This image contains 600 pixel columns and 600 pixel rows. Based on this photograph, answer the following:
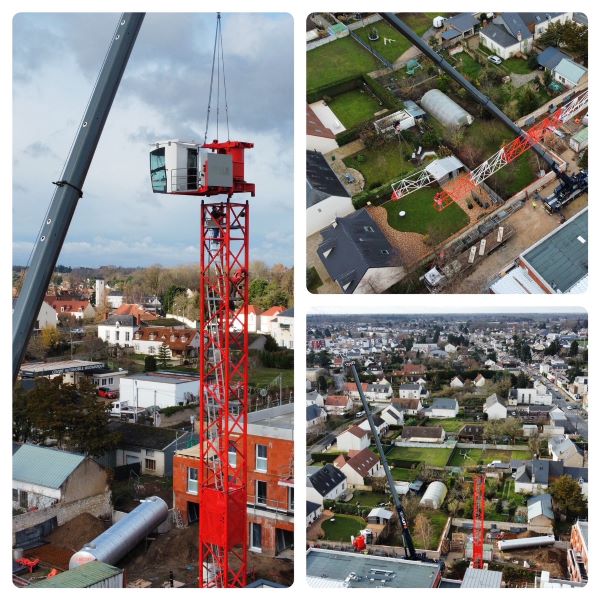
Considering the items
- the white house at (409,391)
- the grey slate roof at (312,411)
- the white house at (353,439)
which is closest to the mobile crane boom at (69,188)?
the grey slate roof at (312,411)

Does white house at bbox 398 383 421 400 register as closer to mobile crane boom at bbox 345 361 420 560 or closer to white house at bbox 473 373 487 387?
mobile crane boom at bbox 345 361 420 560

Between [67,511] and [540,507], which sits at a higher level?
[540,507]

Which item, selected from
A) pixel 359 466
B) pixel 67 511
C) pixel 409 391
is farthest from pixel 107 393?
pixel 409 391

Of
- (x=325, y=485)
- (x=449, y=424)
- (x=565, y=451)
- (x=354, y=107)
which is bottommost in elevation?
(x=325, y=485)

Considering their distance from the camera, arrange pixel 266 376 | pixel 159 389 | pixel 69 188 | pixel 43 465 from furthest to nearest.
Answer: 1. pixel 159 389
2. pixel 266 376
3. pixel 43 465
4. pixel 69 188

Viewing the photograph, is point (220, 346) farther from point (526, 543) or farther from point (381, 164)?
point (526, 543)

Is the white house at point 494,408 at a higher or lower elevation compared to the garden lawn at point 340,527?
higher

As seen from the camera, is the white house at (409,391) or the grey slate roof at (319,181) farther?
the white house at (409,391)

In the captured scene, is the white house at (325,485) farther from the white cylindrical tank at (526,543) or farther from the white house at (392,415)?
the white cylindrical tank at (526,543)
